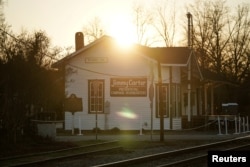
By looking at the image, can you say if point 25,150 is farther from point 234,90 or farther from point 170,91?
point 234,90

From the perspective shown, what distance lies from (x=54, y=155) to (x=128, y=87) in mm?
16457

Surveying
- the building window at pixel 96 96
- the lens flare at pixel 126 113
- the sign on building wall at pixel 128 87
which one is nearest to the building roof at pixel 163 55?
the sign on building wall at pixel 128 87

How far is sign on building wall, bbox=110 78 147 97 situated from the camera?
3591cm

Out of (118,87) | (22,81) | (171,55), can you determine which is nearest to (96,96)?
(118,87)

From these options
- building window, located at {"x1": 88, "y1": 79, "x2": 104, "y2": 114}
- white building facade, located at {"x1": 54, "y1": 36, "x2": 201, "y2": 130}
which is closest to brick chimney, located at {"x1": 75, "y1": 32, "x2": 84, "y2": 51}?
white building facade, located at {"x1": 54, "y1": 36, "x2": 201, "y2": 130}

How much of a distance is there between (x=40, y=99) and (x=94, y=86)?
13.2 metres

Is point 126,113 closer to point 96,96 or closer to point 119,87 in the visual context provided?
point 119,87

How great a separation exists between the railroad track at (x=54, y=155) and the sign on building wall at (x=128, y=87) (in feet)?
37.2

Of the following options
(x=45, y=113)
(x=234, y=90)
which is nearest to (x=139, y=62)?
(x=45, y=113)

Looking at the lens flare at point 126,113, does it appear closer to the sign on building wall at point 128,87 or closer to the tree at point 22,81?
the sign on building wall at point 128,87

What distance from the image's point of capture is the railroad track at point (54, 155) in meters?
17.4

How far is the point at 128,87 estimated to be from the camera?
36000 millimetres

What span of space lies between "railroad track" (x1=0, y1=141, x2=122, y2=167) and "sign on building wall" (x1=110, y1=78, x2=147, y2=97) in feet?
37.2

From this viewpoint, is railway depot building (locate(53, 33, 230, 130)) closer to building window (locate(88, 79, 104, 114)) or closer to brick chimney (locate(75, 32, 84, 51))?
building window (locate(88, 79, 104, 114))
